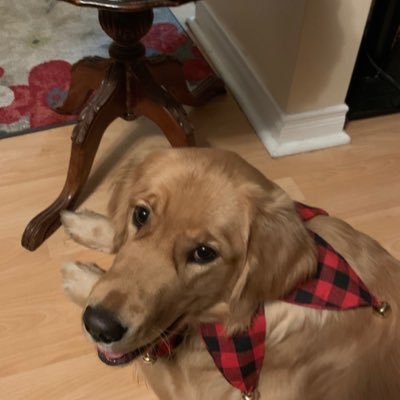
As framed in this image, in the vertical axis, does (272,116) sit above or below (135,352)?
below

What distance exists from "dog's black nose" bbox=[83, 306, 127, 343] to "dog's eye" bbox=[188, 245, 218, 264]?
18 centimetres

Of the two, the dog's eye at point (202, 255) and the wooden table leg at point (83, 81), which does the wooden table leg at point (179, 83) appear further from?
the dog's eye at point (202, 255)

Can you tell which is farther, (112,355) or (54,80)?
(54,80)

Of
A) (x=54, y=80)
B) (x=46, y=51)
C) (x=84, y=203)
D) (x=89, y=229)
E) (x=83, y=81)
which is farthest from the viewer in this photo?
(x=46, y=51)

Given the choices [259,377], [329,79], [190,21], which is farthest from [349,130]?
[259,377]

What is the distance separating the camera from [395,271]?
48.5 inches

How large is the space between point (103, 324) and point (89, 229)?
79cm

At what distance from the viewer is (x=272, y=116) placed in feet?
7.04

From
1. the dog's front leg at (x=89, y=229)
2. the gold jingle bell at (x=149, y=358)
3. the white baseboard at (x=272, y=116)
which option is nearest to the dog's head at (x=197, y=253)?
the gold jingle bell at (x=149, y=358)

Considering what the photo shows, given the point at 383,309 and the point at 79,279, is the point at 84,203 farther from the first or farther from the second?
the point at 383,309

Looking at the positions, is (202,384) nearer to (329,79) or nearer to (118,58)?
(118,58)

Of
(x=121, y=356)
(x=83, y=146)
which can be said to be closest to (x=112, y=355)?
(x=121, y=356)

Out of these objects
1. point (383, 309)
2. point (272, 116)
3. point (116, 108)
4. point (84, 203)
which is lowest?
point (84, 203)

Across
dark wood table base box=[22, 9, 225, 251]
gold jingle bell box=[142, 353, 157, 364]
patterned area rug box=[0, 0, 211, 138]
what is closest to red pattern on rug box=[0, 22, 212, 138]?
patterned area rug box=[0, 0, 211, 138]
